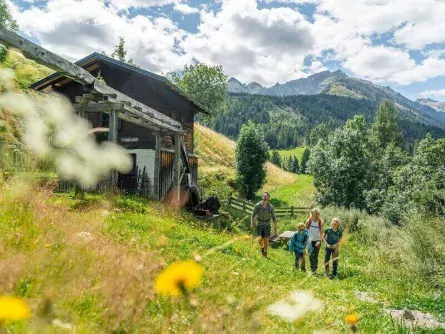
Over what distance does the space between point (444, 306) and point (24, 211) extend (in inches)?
288

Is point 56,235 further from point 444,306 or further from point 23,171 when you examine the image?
point 444,306

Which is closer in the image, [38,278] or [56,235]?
[38,278]

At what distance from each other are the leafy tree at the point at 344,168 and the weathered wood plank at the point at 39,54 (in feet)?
98.7

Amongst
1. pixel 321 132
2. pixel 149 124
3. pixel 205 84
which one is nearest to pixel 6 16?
pixel 205 84

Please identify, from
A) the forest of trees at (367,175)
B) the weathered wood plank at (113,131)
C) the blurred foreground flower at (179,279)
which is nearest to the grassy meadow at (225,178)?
the forest of trees at (367,175)

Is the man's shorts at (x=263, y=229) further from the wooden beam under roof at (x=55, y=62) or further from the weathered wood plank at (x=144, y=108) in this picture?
the wooden beam under roof at (x=55, y=62)

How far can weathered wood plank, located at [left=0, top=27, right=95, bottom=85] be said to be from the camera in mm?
6073

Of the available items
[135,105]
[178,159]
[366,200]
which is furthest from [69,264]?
[366,200]

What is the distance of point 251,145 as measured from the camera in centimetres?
4253

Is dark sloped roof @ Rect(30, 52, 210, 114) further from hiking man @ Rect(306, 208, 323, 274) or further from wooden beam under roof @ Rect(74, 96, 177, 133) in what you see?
hiking man @ Rect(306, 208, 323, 274)

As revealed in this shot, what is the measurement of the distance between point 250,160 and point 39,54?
35686mm

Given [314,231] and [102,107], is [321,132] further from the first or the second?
[102,107]

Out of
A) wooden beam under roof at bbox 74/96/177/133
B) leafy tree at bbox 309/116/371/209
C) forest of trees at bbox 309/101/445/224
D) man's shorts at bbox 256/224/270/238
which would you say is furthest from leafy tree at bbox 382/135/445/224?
wooden beam under roof at bbox 74/96/177/133

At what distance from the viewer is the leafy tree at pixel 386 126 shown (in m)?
63.6
